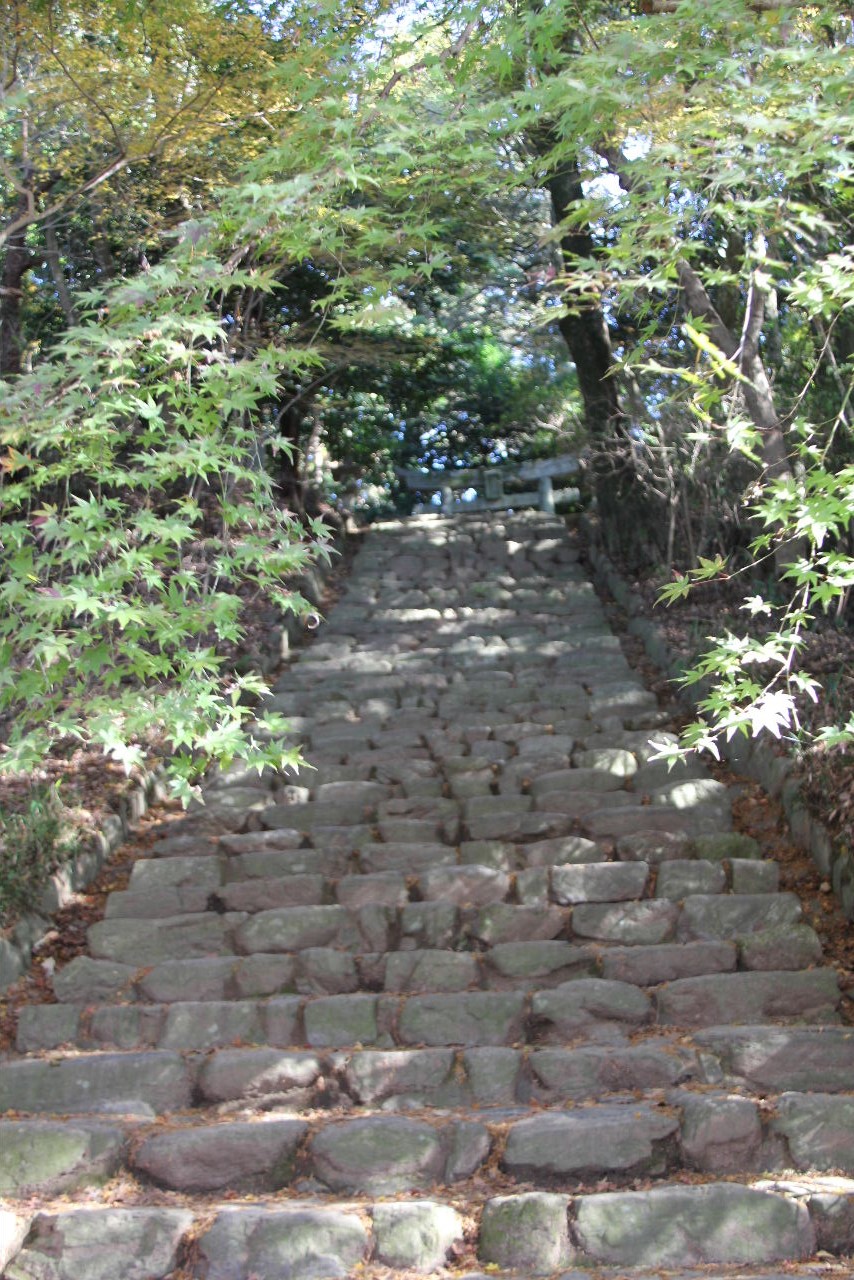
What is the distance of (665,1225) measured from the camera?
3.24m

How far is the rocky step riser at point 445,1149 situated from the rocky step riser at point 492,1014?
0.66 metres

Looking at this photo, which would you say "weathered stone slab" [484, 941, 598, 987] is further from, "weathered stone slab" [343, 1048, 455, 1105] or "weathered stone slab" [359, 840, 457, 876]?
"weathered stone slab" [359, 840, 457, 876]

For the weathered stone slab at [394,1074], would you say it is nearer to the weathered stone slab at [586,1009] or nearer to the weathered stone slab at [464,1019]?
the weathered stone slab at [464,1019]

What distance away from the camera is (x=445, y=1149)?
12.1 feet

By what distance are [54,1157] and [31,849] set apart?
2.16 metres

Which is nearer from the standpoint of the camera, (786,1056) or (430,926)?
(786,1056)

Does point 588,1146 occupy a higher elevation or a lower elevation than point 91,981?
lower

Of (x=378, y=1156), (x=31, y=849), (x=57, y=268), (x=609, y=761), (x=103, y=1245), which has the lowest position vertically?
(x=103, y=1245)

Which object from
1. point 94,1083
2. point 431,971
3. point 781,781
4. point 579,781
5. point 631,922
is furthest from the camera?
point 579,781

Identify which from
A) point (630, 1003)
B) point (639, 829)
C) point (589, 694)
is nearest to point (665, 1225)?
point (630, 1003)

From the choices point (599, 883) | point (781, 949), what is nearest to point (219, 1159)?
point (599, 883)

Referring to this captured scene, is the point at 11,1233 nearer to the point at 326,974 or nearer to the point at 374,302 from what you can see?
the point at 326,974

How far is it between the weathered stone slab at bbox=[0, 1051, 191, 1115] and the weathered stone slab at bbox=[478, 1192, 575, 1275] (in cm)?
131

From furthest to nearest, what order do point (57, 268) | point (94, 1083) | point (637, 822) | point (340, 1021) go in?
point (57, 268), point (637, 822), point (340, 1021), point (94, 1083)
